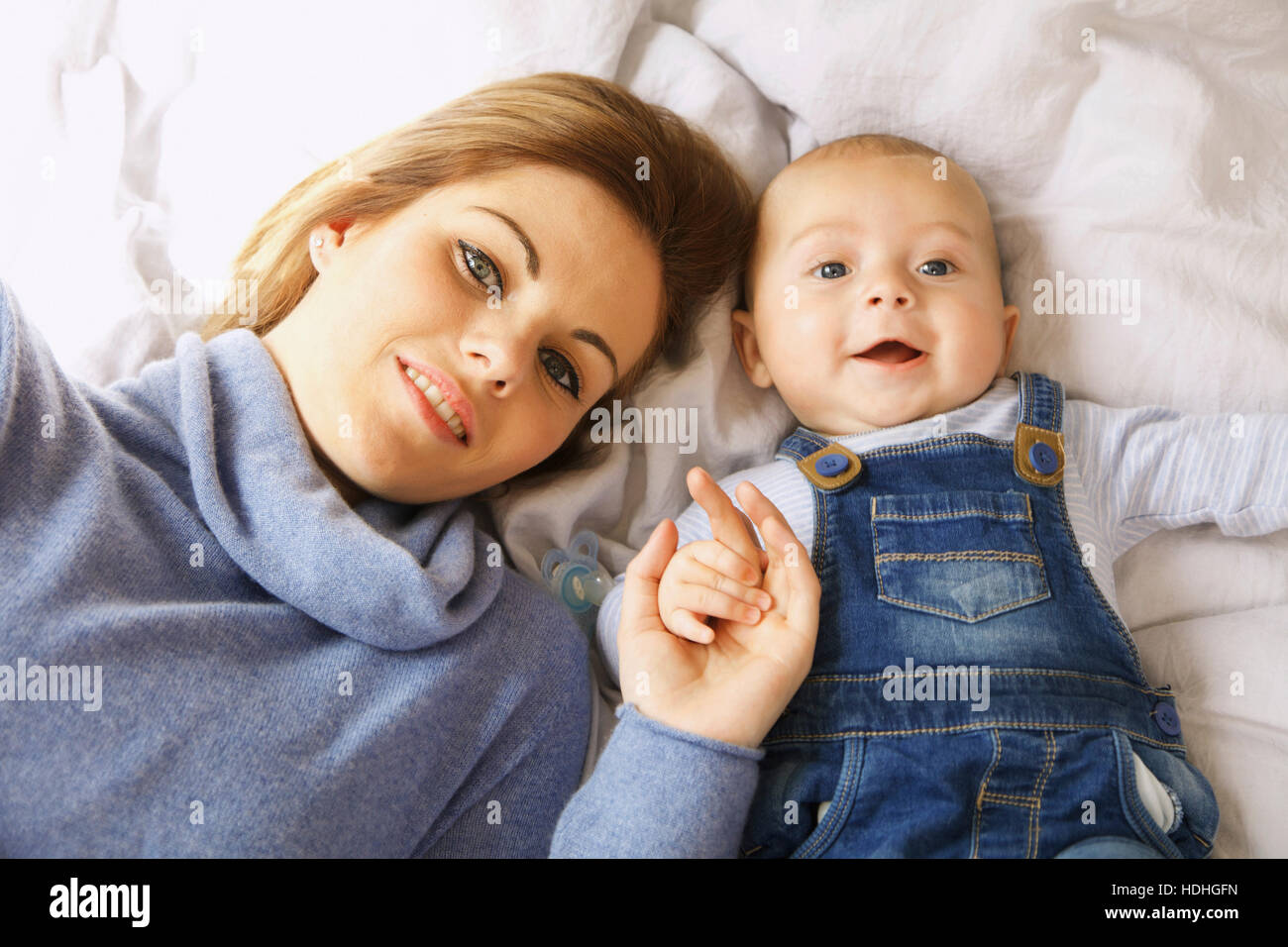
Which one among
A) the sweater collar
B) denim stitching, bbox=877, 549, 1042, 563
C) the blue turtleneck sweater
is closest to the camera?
the blue turtleneck sweater

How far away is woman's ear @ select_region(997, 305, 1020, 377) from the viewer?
1.35m

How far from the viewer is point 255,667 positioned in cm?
99

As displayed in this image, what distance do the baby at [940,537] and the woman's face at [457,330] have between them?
9.2 inches

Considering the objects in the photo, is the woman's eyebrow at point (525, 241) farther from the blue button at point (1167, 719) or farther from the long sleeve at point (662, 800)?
the blue button at point (1167, 719)

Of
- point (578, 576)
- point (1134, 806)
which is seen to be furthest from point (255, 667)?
point (1134, 806)

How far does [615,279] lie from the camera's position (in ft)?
3.91

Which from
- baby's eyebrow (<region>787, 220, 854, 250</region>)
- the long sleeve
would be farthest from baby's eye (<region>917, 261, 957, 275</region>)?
the long sleeve

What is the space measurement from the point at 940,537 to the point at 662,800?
0.45m

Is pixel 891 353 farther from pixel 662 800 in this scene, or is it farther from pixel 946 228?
pixel 662 800

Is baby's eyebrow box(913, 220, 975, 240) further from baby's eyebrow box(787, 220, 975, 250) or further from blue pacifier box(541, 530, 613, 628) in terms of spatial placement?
blue pacifier box(541, 530, 613, 628)

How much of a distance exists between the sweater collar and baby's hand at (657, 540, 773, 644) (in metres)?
0.24

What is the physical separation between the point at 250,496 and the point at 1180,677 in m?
1.18

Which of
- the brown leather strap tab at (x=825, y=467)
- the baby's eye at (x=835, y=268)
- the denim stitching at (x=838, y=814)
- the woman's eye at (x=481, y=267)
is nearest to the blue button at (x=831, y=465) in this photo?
the brown leather strap tab at (x=825, y=467)
